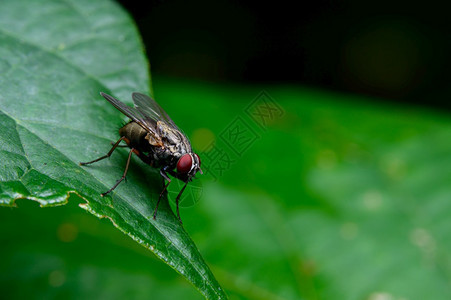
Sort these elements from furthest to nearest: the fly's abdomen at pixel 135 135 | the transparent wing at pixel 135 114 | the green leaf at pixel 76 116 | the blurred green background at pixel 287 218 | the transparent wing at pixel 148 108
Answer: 1. the blurred green background at pixel 287 218
2. the fly's abdomen at pixel 135 135
3. the transparent wing at pixel 148 108
4. the transparent wing at pixel 135 114
5. the green leaf at pixel 76 116

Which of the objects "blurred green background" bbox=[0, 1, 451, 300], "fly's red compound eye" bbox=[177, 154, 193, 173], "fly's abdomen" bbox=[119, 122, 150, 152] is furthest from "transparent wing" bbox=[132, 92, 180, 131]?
"blurred green background" bbox=[0, 1, 451, 300]

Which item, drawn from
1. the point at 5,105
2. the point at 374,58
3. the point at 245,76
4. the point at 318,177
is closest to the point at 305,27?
the point at 245,76

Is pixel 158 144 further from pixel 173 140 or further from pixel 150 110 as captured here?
pixel 150 110

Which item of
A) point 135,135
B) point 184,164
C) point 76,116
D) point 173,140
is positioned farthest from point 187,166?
point 76,116

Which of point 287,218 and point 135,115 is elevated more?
point 287,218

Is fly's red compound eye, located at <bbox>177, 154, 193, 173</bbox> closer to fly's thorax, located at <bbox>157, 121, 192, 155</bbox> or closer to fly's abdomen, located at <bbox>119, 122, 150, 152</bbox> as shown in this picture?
fly's thorax, located at <bbox>157, 121, 192, 155</bbox>

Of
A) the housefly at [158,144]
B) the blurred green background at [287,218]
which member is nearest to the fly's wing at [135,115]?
the housefly at [158,144]

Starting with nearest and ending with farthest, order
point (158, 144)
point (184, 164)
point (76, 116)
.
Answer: point (76, 116) < point (184, 164) < point (158, 144)

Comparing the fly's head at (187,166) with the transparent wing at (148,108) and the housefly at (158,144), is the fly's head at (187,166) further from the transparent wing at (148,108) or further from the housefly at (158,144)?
the transparent wing at (148,108)
